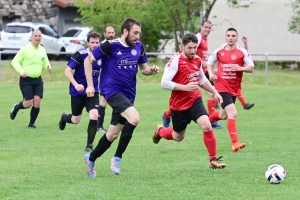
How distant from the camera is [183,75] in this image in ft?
31.3

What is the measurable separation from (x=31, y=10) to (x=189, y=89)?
34461 millimetres

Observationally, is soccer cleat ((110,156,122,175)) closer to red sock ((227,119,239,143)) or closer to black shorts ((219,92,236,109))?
red sock ((227,119,239,143))

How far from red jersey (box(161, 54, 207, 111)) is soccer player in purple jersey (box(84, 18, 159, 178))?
33cm

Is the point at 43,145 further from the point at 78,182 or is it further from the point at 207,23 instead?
the point at 207,23

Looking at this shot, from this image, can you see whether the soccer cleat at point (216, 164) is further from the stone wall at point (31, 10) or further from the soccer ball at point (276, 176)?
the stone wall at point (31, 10)

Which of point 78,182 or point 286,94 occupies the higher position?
point 78,182

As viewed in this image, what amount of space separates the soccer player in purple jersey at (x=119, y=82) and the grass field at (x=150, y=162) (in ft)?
1.11

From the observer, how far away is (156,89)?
25.0 metres

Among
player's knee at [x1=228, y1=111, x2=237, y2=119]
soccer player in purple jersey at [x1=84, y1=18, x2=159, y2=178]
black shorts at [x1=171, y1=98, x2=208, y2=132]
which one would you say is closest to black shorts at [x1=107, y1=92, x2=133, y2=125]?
soccer player in purple jersey at [x1=84, y1=18, x2=159, y2=178]

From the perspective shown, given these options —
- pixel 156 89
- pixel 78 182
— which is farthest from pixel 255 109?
pixel 78 182

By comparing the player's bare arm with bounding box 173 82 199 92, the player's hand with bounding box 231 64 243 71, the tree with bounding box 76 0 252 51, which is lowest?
the tree with bounding box 76 0 252 51

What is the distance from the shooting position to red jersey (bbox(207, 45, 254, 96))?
39.7 ft

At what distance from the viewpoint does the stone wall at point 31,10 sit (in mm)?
41656

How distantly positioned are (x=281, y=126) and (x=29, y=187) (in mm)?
8101
